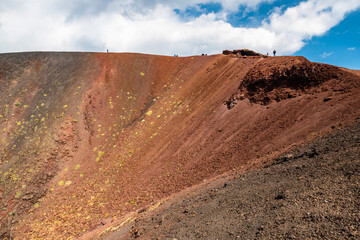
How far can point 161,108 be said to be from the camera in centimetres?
2394

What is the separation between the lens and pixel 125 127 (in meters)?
23.1

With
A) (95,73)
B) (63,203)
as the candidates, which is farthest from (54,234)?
(95,73)

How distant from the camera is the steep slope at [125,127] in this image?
1275 centimetres

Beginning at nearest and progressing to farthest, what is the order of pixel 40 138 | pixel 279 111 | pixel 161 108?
pixel 279 111, pixel 40 138, pixel 161 108

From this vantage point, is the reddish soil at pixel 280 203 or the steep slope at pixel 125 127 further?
the steep slope at pixel 125 127

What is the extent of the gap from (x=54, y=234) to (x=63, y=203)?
2714 mm

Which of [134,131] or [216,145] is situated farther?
[134,131]

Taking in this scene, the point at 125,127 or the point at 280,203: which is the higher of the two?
the point at 125,127

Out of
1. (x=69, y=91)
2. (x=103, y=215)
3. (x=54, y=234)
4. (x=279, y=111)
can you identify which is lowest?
(x=54, y=234)

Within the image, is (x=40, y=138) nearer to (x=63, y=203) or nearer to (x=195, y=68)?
(x=63, y=203)

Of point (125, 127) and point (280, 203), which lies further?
point (125, 127)

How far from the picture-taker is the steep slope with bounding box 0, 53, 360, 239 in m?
12.8

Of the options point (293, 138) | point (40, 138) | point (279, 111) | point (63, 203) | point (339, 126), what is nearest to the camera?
point (339, 126)

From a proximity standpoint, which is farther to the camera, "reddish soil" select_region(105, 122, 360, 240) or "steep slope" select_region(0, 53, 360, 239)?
"steep slope" select_region(0, 53, 360, 239)
